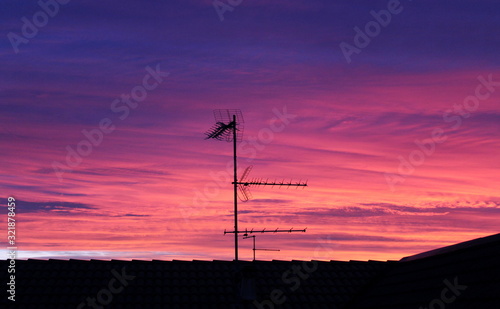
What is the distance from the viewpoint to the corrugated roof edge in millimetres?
20620

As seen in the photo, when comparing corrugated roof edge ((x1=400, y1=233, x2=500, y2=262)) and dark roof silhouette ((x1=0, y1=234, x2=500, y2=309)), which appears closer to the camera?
dark roof silhouette ((x1=0, y1=234, x2=500, y2=309))

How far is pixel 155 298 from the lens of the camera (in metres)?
21.0

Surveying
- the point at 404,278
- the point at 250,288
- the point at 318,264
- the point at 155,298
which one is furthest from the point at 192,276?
the point at 404,278

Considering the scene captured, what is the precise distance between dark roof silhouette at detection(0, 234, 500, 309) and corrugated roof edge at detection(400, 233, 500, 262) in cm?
7

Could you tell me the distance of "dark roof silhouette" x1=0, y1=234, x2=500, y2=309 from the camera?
1945 centimetres

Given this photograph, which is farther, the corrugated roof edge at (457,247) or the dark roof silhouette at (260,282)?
the corrugated roof edge at (457,247)

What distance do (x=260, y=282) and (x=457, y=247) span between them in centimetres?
724

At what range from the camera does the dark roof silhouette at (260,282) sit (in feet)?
63.8

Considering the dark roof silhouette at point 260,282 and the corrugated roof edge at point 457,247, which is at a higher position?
the corrugated roof edge at point 457,247

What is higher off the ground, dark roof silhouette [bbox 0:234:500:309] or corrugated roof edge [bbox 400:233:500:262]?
corrugated roof edge [bbox 400:233:500:262]

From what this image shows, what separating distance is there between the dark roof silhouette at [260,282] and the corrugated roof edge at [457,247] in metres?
0.07

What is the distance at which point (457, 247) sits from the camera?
22219 mm

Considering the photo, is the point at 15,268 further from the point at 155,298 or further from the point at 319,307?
the point at 319,307

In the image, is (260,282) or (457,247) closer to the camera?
(457,247)
